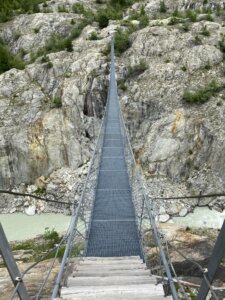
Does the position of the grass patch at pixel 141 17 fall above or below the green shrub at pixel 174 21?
below

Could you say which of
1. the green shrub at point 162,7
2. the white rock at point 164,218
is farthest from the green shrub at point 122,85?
the green shrub at point 162,7

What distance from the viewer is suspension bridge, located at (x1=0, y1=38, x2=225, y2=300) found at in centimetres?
254

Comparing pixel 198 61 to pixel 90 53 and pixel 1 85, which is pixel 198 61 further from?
pixel 1 85

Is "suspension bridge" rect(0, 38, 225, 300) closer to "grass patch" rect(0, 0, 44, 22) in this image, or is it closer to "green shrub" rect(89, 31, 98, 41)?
"green shrub" rect(89, 31, 98, 41)

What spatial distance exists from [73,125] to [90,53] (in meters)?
4.96

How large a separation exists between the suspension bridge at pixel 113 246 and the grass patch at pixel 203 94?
3.89 meters

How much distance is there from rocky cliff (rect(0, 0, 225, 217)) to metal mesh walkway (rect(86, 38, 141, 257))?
348cm

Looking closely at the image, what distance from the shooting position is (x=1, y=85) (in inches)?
667

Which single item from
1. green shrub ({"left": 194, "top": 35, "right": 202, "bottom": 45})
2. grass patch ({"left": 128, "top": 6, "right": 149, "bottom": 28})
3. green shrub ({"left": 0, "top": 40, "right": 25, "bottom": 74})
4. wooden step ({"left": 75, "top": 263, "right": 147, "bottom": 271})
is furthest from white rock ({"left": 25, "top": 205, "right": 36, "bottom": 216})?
grass patch ({"left": 128, "top": 6, "right": 149, "bottom": 28})

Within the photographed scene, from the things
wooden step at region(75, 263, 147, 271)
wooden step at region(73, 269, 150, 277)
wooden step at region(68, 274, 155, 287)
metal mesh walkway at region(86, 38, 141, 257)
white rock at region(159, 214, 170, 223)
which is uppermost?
wooden step at region(68, 274, 155, 287)

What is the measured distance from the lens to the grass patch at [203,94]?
14.3m

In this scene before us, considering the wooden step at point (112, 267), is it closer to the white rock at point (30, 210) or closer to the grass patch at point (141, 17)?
the white rock at point (30, 210)

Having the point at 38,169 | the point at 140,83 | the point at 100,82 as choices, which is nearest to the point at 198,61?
the point at 140,83

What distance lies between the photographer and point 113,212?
21.2 ft
